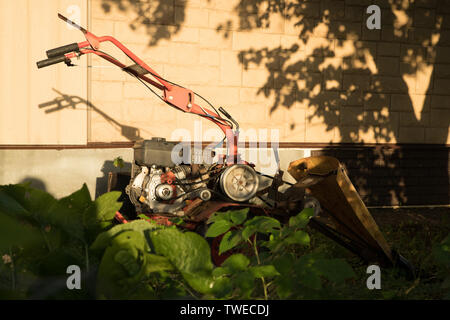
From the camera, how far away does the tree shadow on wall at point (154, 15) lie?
21.4 ft

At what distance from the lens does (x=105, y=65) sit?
6.55m

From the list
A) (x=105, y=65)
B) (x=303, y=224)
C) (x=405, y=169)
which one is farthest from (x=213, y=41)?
(x=303, y=224)

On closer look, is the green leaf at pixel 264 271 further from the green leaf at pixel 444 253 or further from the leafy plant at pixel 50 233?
the green leaf at pixel 444 253

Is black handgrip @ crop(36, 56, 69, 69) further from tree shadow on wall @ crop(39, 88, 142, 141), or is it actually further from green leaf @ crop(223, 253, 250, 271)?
green leaf @ crop(223, 253, 250, 271)

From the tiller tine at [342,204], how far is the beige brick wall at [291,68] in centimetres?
392

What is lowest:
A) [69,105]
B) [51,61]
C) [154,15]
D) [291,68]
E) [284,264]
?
[284,264]

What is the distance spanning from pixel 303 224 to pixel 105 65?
587 centimetres

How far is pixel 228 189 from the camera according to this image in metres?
4.10

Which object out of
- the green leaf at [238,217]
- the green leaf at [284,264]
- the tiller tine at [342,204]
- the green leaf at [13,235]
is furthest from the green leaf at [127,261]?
the tiller tine at [342,204]

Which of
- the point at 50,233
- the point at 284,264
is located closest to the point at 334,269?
the point at 284,264

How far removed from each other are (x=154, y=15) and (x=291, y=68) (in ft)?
7.78

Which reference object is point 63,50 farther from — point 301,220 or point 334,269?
point 334,269

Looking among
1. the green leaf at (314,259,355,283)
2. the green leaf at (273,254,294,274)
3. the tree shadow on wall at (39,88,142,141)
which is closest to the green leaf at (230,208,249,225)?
the green leaf at (273,254,294,274)

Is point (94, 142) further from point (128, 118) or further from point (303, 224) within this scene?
point (303, 224)
